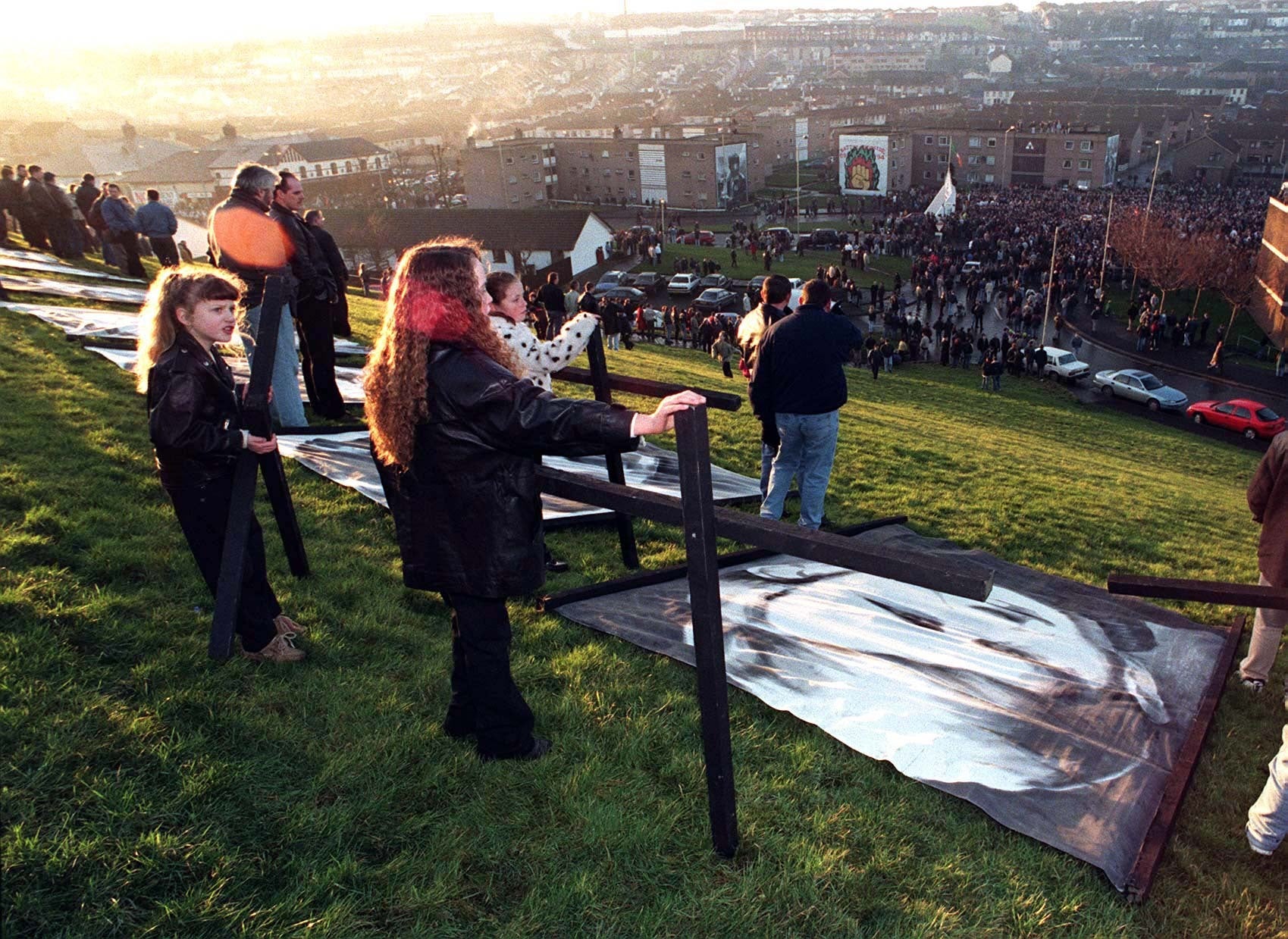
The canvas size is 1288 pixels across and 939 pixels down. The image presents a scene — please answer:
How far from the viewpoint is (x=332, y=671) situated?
3.95 metres

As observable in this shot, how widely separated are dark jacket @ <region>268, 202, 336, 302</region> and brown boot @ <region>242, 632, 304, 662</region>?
352 cm

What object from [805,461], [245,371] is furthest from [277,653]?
[245,371]

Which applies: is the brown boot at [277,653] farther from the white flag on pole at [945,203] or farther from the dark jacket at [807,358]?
the white flag on pole at [945,203]

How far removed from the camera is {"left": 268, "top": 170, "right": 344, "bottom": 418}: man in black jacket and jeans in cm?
666

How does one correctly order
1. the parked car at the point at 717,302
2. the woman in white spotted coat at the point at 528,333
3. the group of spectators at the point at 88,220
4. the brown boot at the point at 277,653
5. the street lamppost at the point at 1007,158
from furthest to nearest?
the street lamppost at the point at 1007,158 < the parked car at the point at 717,302 < the group of spectators at the point at 88,220 < the woman in white spotted coat at the point at 528,333 < the brown boot at the point at 277,653

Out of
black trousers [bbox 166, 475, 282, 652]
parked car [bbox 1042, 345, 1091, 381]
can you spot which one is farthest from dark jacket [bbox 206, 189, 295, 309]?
parked car [bbox 1042, 345, 1091, 381]

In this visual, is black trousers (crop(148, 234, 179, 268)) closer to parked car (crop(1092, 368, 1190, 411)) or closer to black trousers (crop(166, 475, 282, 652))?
black trousers (crop(166, 475, 282, 652))

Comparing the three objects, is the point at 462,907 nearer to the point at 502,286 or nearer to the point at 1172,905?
the point at 1172,905

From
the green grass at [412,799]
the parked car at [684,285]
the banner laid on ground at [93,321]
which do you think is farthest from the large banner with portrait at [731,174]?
the green grass at [412,799]

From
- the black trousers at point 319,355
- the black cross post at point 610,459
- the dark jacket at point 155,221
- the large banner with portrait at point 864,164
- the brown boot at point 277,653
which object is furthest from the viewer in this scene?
the large banner with portrait at point 864,164

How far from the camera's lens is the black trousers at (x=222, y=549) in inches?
146

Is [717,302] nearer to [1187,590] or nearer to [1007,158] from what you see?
[1187,590]

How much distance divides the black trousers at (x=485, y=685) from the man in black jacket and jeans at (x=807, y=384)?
3.37 m

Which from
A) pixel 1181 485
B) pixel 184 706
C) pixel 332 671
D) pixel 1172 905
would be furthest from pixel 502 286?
pixel 1181 485
